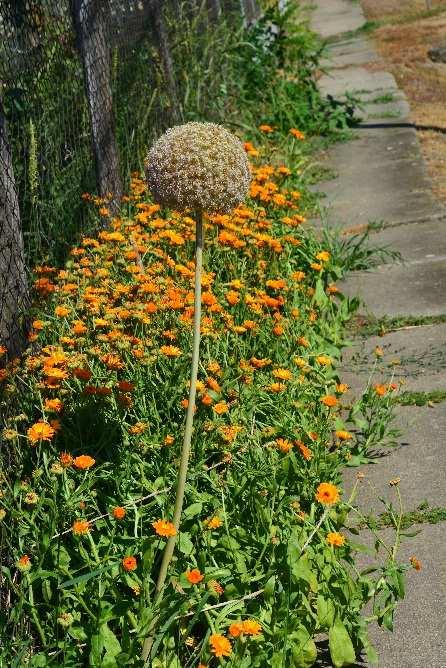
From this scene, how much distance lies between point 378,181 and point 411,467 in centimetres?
424

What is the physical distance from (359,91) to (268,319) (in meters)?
7.50

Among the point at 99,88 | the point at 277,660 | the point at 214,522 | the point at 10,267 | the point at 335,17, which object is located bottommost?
the point at 277,660

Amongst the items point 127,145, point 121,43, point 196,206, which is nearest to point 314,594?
point 196,206

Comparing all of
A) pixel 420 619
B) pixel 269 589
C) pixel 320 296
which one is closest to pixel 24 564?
pixel 269 589

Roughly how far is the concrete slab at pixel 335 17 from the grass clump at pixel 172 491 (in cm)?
1456

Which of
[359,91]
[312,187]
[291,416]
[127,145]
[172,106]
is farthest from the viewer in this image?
[359,91]

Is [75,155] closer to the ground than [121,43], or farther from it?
closer to the ground

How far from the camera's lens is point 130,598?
2.87 m

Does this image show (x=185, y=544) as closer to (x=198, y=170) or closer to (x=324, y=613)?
(x=324, y=613)

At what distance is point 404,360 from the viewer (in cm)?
469

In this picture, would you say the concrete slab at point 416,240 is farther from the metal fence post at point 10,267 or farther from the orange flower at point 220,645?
the orange flower at point 220,645

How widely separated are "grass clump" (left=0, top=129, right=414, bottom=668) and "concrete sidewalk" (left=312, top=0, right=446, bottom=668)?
0.38 feet

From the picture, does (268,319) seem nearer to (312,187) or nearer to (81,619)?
(81,619)

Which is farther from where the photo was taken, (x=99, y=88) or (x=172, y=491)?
(x=99, y=88)
